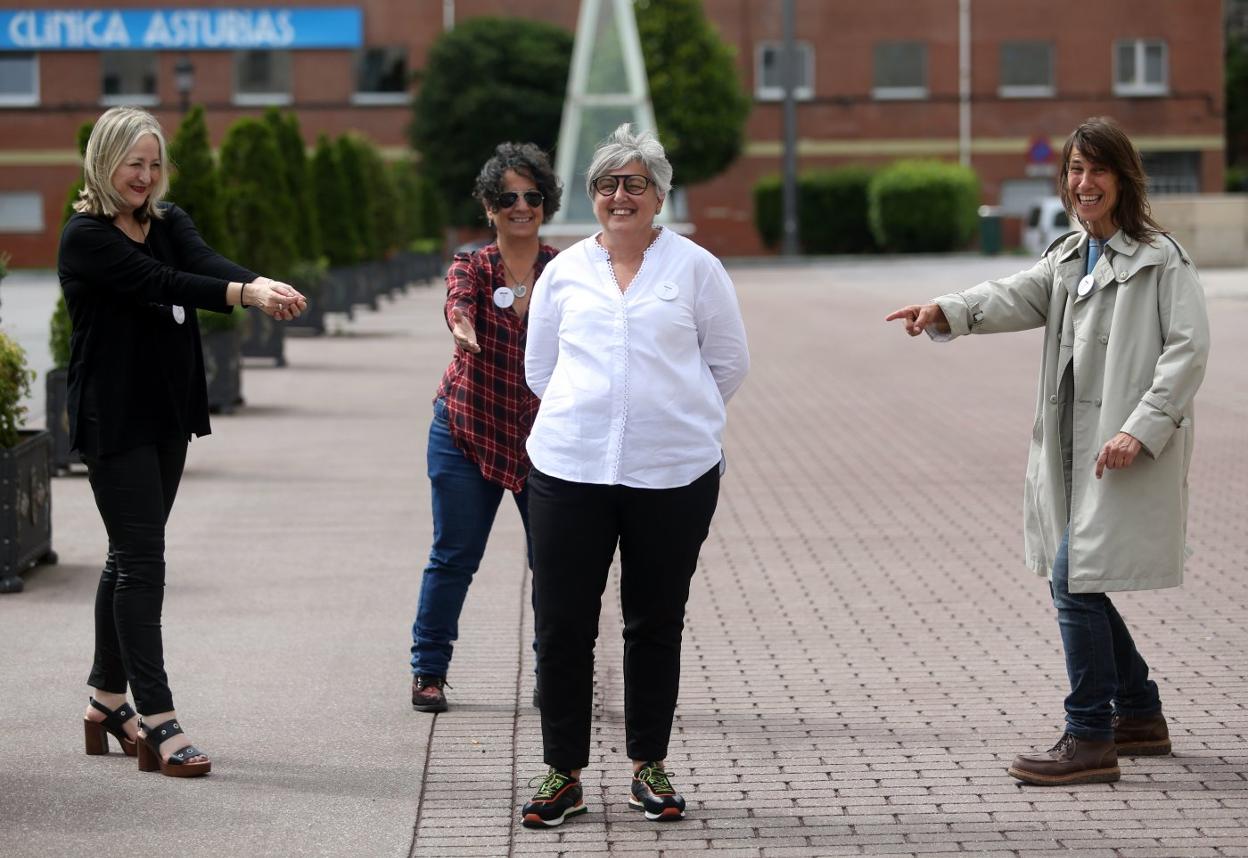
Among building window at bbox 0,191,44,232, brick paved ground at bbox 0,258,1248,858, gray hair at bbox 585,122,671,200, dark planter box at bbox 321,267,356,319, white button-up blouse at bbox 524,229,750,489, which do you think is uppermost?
building window at bbox 0,191,44,232

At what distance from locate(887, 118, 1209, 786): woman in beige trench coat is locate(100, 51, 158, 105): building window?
56.6 metres

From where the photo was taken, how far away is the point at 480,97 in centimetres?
5175

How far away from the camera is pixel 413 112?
5497 cm

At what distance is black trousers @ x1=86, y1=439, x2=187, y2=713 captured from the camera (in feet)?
17.1

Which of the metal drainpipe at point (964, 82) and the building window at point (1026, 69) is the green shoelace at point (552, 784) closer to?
the metal drainpipe at point (964, 82)

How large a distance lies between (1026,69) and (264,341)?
43759 millimetres

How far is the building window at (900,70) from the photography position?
59031mm

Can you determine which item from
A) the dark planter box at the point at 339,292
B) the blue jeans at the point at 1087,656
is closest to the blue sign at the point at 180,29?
the dark planter box at the point at 339,292

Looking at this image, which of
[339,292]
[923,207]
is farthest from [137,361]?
[923,207]

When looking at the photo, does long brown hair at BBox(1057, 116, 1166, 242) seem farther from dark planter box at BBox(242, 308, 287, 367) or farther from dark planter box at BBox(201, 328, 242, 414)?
dark planter box at BBox(242, 308, 287, 367)

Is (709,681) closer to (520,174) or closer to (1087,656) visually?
(1087,656)

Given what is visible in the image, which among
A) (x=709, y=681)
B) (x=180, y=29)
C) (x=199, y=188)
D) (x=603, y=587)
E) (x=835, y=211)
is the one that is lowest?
(x=709, y=681)

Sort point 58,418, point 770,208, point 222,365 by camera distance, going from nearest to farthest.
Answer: point 58,418, point 222,365, point 770,208

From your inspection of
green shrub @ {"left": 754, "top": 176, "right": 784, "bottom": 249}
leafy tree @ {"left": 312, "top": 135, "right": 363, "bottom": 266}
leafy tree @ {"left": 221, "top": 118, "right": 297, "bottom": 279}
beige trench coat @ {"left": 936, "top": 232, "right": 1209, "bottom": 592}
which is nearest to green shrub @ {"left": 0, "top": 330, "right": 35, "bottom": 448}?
beige trench coat @ {"left": 936, "top": 232, "right": 1209, "bottom": 592}
